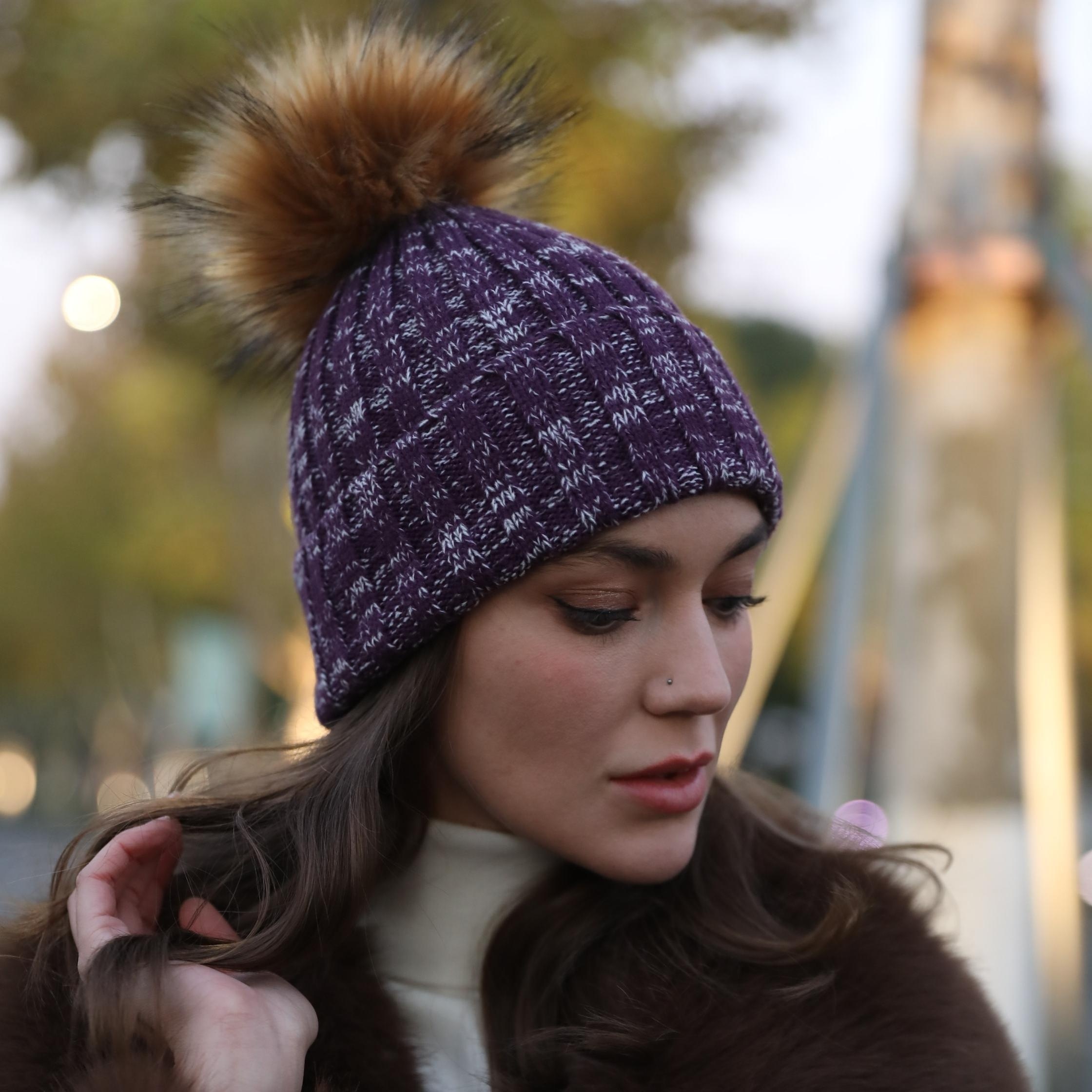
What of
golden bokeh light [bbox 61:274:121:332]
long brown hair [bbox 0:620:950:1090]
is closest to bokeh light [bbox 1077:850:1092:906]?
long brown hair [bbox 0:620:950:1090]

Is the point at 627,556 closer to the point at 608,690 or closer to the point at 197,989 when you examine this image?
the point at 608,690

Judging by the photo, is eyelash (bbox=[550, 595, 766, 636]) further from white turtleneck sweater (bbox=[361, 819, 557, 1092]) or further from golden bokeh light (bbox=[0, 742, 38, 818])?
golden bokeh light (bbox=[0, 742, 38, 818])

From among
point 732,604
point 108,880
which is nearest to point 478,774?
point 732,604

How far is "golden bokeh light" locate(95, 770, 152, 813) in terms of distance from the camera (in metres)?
2.17

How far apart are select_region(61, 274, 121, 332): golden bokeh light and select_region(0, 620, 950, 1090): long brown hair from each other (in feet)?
20.3

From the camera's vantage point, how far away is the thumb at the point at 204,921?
6.43 feet

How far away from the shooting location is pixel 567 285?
1990mm

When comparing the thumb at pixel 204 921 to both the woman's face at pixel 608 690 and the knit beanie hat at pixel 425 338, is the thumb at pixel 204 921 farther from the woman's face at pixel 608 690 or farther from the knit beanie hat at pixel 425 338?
the woman's face at pixel 608 690

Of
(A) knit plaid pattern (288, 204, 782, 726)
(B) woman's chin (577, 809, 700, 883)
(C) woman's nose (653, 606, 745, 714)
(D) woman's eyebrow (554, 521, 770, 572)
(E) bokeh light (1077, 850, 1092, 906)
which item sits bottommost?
(E) bokeh light (1077, 850, 1092, 906)

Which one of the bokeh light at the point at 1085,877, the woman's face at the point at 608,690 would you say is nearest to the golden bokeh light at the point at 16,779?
the bokeh light at the point at 1085,877

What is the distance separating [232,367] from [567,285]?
2.81 ft

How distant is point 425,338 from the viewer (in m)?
1.97

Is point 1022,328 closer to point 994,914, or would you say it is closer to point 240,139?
point 994,914

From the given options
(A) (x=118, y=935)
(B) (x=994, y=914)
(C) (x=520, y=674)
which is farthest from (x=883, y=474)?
(A) (x=118, y=935)
